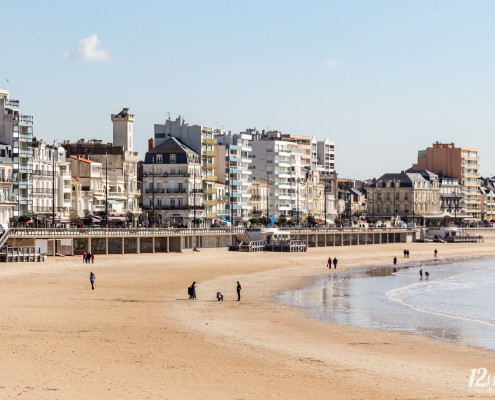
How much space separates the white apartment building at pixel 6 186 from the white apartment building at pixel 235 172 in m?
42.9

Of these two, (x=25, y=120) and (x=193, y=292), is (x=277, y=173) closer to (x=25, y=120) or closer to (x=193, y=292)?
(x=25, y=120)

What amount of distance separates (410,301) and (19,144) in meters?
51.3

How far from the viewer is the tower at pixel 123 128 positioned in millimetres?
124125

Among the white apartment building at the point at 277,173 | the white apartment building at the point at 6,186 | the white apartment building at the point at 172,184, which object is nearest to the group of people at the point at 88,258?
the white apartment building at the point at 6,186

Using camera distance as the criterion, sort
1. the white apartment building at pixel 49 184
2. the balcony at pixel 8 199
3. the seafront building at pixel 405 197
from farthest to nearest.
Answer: the seafront building at pixel 405 197 → the white apartment building at pixel 49 184 → the balcony at pixel 8 199

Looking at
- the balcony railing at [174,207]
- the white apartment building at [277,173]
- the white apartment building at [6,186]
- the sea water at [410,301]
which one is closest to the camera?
the sea water at [410,301]

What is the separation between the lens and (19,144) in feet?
303

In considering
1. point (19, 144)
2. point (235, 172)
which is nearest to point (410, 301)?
point (19, 144)

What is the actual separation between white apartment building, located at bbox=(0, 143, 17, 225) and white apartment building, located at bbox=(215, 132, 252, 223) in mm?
42853

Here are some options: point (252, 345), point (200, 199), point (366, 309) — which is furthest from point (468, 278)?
point (200, 199)

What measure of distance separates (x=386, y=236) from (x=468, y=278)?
208ft

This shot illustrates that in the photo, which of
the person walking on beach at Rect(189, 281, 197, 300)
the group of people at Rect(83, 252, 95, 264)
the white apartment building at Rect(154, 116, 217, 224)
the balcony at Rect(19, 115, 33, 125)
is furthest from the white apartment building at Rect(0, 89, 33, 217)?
the person walking on beach at Rect(189, 281, 197, 300)

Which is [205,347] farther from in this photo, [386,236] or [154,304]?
[386,236]

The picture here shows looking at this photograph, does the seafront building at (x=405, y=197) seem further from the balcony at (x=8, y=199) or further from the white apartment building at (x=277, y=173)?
the balcony at (x=8, y=199)
